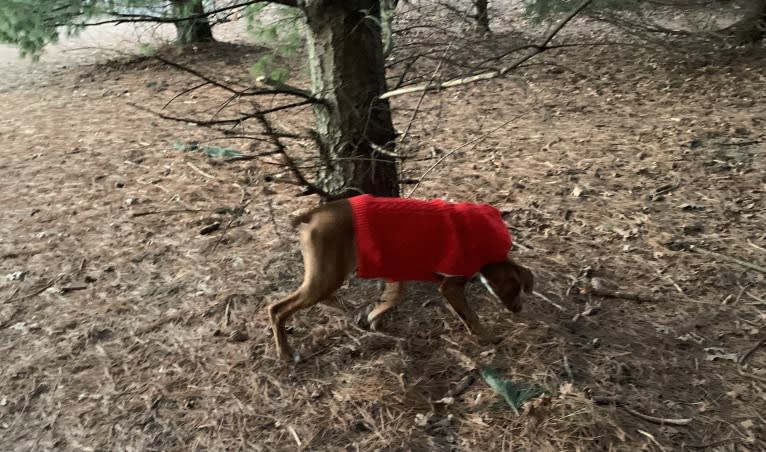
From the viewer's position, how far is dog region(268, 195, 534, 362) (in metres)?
2.86

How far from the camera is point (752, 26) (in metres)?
7.68

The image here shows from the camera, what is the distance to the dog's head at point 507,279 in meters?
3.04

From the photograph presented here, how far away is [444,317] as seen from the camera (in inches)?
134

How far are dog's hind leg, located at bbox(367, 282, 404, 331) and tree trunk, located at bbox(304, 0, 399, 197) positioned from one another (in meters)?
0.71

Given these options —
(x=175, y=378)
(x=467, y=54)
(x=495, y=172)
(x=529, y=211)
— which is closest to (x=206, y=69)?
(x=467, y=54)

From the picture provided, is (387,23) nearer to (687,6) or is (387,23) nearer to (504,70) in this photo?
(504,70)

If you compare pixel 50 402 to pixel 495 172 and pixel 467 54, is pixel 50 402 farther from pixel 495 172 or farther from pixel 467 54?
pixel 467 54

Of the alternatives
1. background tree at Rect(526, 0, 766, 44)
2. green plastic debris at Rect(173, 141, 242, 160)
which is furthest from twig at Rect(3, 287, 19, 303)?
background tree at Rect(526, 0, 766, 44)

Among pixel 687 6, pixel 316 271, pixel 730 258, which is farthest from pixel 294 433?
pixel 687 6

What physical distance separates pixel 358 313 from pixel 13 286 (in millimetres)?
2254

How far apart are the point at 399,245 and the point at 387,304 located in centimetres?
57

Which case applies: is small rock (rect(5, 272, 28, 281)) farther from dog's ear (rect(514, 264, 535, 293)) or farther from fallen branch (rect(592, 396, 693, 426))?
fallen branch (rect(592, 396, 693, 426))

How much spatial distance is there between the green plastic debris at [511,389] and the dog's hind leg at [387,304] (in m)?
0.64

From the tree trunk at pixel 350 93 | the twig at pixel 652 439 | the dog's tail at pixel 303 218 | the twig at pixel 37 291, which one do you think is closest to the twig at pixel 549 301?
the twig at pixel 652 439
